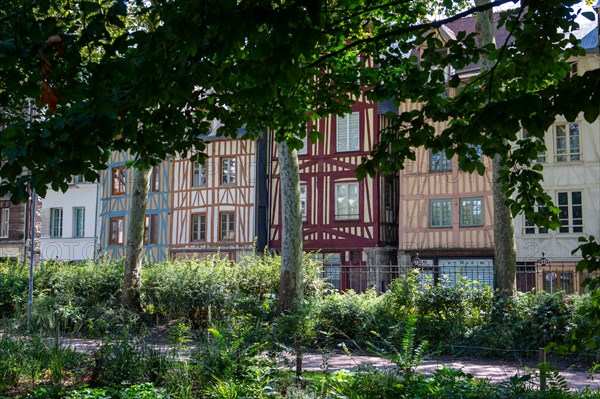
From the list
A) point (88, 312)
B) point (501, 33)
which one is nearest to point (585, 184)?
point (501, 33)

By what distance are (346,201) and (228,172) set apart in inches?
205

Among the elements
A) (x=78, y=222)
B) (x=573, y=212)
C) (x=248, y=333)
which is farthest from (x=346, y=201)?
(x=248, y=333)

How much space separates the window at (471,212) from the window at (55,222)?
19.2 metres

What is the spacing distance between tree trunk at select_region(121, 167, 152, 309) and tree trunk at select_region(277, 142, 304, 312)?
→ 3395mm


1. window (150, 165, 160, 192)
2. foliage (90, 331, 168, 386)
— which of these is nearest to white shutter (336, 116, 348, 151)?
window (150, 165, 160, 192)

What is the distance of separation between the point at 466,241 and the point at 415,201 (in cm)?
233

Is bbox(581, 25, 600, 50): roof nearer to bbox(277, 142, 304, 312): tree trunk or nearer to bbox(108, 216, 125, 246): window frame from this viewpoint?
bbox(277, 142, 304, 312): tree trunk

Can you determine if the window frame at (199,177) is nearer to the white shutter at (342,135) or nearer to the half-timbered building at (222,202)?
the half-timbered building at (222,202)

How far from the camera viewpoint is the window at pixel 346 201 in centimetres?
2492

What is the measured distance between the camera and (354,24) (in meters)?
5.30

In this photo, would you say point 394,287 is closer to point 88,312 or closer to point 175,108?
point 88,312

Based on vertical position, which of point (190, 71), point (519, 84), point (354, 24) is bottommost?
point (190, 71)

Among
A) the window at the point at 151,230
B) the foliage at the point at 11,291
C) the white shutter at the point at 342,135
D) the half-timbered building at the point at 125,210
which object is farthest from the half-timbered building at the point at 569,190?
the foliage at the point at 11,291

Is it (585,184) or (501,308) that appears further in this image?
(585,184)
